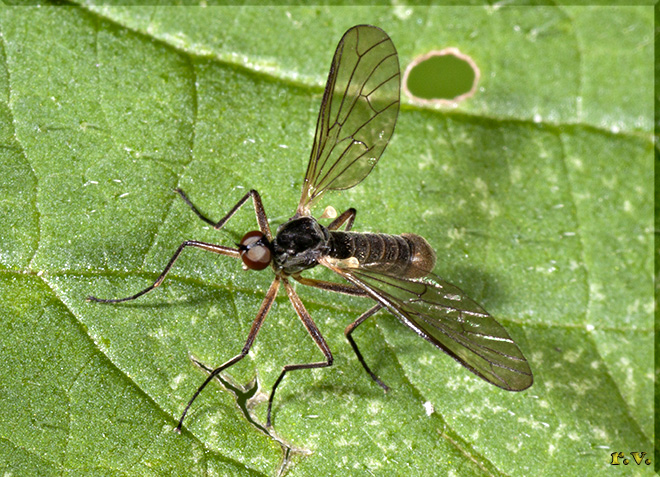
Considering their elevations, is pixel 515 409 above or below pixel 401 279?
below

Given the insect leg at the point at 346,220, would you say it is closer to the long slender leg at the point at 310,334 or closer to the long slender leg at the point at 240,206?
the long slender leg at the point at 240,206

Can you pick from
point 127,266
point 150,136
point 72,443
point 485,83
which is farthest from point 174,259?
point 485,83

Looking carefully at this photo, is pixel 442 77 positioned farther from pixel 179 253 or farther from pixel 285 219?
pixel 179 253

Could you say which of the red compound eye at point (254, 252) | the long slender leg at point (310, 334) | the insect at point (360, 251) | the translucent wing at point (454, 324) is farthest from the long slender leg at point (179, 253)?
the translucent wing at point (454, 324)

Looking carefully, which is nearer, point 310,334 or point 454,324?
point 454,324

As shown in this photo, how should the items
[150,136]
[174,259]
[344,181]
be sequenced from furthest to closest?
[344,181] < [150,136] < [174,259]

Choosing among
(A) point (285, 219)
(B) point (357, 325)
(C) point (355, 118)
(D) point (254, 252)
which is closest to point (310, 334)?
(B) point (357, 325)

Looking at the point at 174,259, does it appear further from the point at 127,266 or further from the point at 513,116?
the point at 513,116
